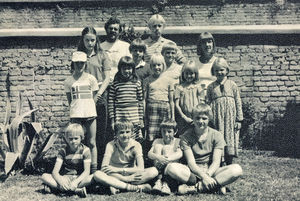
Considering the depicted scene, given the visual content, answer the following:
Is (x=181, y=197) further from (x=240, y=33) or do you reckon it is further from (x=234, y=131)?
(x=240, y=33)

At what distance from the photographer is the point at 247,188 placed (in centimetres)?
421

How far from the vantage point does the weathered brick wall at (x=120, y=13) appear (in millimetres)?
8508

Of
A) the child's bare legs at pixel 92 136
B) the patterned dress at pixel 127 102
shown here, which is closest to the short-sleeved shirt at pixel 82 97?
the child's bare legs at pixel 92 136

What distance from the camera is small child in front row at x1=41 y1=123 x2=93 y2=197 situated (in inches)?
156

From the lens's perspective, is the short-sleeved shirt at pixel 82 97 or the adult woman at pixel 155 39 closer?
the short-sleeved shirt at pixel 82 97

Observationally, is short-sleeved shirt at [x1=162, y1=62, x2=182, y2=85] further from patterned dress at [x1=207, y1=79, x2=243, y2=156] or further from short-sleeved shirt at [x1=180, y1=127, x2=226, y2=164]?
short-sleeved shirt at [x1=180, y1=127, x2=226, y2=164]

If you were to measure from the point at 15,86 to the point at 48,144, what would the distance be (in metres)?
2.32

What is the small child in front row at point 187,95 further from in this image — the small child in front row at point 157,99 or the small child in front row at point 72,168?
the small child in front row at point 72,168

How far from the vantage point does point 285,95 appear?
23.7 ft

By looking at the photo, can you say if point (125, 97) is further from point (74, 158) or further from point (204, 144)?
point (204, 144)

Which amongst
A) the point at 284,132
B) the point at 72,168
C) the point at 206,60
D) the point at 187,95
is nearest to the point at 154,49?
the point at 206,60

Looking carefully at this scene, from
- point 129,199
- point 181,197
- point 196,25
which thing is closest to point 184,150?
point 181,197

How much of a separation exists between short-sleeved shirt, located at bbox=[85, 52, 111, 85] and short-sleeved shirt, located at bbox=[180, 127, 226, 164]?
4.89 ft

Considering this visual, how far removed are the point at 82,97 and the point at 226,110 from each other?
1889 mm
